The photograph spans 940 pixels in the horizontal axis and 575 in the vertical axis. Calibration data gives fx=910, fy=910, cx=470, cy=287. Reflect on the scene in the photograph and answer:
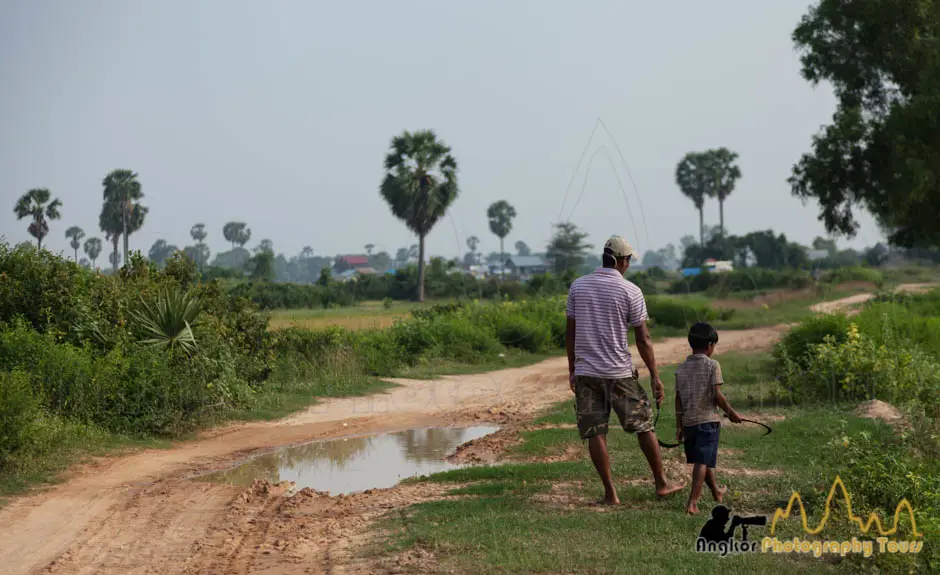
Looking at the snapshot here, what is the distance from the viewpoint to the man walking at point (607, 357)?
6.48m

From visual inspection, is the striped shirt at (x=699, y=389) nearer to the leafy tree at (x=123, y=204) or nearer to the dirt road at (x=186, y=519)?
the dirt road at (x=186, y=519)

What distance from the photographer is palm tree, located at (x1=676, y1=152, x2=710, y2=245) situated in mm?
79750

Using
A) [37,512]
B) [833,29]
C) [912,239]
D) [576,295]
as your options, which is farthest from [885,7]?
[37,512]

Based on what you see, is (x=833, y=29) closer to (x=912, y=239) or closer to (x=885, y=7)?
(x=885, y=7)

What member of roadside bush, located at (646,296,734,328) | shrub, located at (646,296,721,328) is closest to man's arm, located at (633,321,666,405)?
roadside bush, located at (646,296,734,328)

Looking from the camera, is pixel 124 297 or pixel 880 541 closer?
pixel 880 541

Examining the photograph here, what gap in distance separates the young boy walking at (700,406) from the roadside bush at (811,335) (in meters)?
8.08

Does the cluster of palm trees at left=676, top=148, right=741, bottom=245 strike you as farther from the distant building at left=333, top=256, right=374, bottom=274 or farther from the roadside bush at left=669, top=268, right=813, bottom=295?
the distant building at left=333, top=256, right=374, bottom=274

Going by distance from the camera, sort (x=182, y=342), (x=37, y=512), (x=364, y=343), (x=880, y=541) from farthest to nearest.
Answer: (x=364, y=343) < (x=182, y=342) < (x=37, y=512) < (x=880, y=541)

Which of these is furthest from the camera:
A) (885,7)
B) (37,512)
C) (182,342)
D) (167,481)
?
(885,7)

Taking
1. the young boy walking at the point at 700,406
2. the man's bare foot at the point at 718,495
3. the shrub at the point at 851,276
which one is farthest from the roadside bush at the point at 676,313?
the young boy walking at the point at 700,406

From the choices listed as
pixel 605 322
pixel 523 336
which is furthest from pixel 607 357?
pixel 523 336

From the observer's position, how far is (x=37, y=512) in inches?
304

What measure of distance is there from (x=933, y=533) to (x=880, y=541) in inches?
13.8
